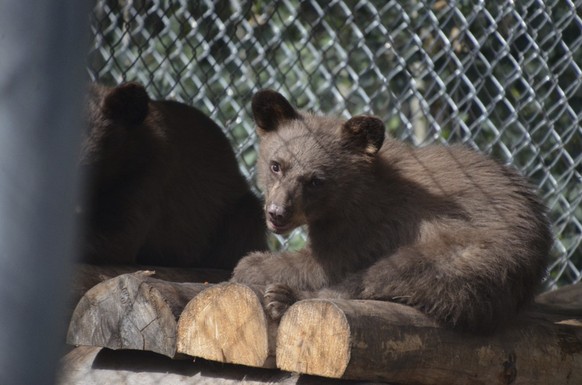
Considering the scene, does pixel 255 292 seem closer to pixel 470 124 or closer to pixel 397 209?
pixel 397 209

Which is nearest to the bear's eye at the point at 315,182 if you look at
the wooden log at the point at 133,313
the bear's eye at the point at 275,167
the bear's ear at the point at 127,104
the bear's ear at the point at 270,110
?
the bear's eye at the point at 275,167

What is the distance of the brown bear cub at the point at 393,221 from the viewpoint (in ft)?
12.1

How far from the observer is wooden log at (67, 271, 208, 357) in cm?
359

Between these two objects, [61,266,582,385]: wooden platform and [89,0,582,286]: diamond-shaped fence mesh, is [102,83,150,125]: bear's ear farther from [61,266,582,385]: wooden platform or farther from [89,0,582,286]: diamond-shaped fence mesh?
[61,266,582,385]: wooden platform

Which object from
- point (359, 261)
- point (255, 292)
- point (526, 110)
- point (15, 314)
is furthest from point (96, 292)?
point (526, 110)

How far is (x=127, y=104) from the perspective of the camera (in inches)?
208

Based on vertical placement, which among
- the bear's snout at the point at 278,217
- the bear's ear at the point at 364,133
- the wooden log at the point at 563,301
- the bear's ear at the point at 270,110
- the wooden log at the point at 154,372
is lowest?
the wooden log at the point at 563,301

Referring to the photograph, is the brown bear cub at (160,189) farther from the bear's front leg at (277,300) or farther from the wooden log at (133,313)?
the bear's front leg at (277,300)

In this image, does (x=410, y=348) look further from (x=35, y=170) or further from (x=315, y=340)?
(x=35, y=170)

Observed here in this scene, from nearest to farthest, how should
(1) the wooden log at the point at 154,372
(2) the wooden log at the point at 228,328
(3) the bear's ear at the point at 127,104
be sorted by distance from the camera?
(2) the wooden log at the point at 228,328 → (1) the wooden log at the point at 154,372 → (3) the bear's ear at the point at 127,104

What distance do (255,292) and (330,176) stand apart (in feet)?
3.37

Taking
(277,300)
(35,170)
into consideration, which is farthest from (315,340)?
(35,170)

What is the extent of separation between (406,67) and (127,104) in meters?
2.02

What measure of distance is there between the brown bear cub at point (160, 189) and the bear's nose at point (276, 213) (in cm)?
125
